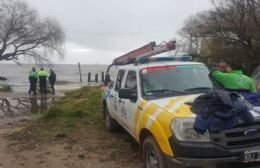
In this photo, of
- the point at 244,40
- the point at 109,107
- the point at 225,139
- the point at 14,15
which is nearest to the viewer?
the point at 225,139

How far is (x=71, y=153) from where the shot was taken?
8891 millimetres

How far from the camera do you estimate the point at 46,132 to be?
11039 mm

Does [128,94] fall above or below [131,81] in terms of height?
below

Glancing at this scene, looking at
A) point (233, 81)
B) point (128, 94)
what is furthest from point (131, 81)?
point (233, 81)

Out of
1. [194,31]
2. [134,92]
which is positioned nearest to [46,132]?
[134,92]

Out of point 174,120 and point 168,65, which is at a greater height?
point 168,65

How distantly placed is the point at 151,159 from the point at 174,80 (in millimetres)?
1703

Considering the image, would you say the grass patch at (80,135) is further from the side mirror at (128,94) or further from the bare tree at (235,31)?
the bare tree at (235,31)

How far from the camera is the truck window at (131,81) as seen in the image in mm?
8235

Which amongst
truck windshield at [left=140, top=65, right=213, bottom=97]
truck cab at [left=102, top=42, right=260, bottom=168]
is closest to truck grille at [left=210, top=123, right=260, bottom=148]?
truck cab at [left=102, top=42, right=260, bottom=168]

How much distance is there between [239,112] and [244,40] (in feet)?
139

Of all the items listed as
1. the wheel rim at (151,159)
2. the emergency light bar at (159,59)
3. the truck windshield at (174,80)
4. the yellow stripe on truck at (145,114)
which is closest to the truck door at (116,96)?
the emergency light bar at (159,59)

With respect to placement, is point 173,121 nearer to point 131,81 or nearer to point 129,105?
point 129,105

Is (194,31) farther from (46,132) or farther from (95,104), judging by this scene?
A: (46,132)
